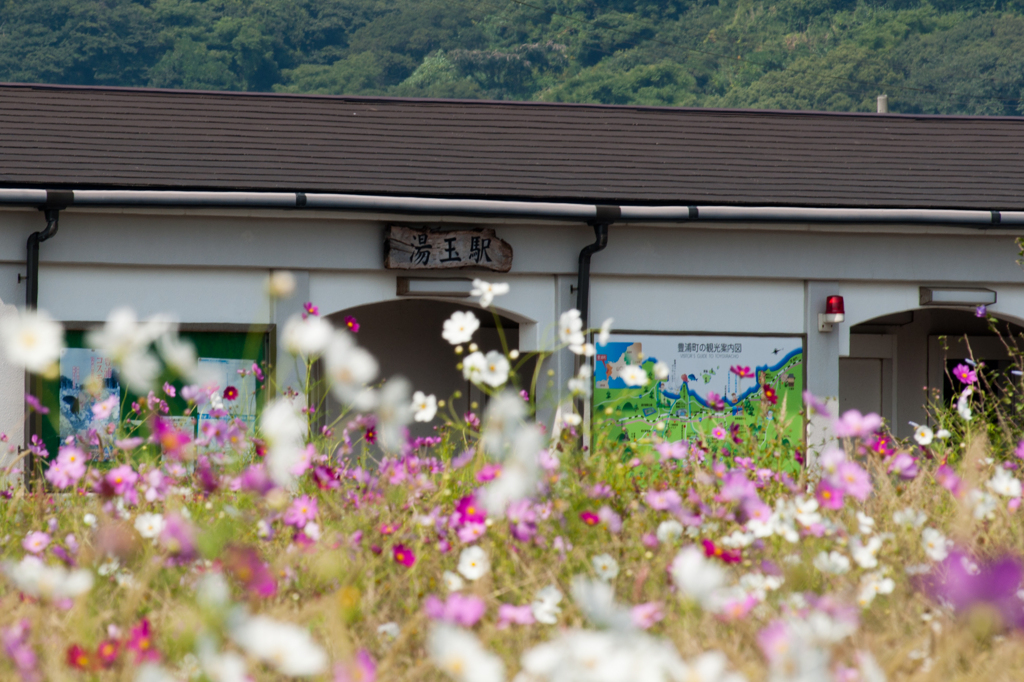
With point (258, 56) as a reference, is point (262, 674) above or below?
below

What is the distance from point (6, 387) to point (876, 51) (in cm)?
5531

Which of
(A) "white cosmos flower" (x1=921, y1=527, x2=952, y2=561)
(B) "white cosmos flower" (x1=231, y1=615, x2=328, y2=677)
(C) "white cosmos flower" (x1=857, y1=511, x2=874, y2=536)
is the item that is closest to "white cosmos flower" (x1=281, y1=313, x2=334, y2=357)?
(B) "white cosmos flower" (x1=231, y1=615, x2=328, y2=677)

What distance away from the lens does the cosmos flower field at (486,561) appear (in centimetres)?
204

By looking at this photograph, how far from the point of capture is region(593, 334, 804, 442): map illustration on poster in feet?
29.3

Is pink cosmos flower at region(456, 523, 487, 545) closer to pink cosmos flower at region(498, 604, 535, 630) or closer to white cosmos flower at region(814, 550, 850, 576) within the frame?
pink cosmos flower at region(498, 604, 535, 630)

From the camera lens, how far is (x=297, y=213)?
28.1 ft

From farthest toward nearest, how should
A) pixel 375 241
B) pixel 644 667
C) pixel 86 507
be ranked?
pixel 375 241
pixel 86 507
pixel 644 667

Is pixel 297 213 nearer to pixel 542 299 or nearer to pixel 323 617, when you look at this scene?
pixel 542 299

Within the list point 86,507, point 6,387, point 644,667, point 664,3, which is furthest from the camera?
point 664,3

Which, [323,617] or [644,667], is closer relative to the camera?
[644,667]

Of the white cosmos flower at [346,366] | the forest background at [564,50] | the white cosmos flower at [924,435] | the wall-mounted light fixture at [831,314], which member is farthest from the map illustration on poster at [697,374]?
the forest background at [564,50]

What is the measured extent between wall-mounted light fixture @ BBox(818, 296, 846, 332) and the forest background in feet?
141

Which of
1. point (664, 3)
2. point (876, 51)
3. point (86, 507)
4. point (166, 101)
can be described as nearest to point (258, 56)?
point (664, 3)

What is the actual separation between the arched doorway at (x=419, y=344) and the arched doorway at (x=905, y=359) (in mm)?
4583
